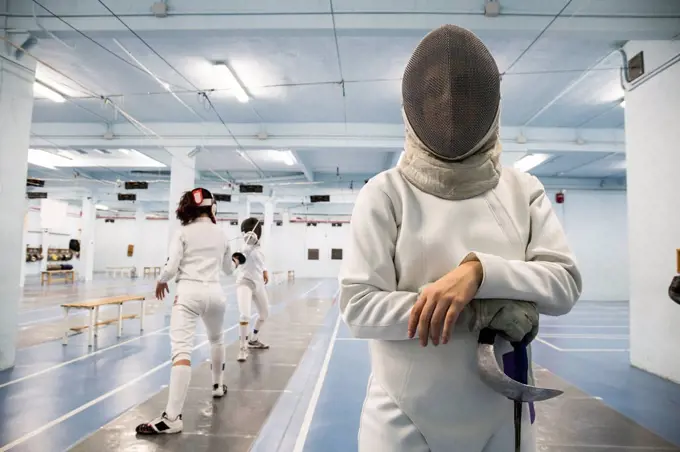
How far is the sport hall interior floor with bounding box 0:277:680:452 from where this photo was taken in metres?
2.84

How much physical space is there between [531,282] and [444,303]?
17 centimetres

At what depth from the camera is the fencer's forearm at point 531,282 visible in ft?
2.21

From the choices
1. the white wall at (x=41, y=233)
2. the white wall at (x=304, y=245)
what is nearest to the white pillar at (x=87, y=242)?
the white wall at (x=41, y=233)

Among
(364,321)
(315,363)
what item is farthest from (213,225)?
(364,321)

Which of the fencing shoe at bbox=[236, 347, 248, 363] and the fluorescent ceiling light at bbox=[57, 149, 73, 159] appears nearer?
the fencing shoe at bbox=[236, 347, 248, 363]

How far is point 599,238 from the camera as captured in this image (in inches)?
521

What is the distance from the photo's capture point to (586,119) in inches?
343

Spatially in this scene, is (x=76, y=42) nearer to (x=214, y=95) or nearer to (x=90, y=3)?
(x=90, y=3)

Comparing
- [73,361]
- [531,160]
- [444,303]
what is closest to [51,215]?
[73,361]

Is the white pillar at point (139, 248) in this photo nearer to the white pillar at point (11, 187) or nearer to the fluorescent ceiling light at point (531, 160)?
the white pillar at point (11, 187)

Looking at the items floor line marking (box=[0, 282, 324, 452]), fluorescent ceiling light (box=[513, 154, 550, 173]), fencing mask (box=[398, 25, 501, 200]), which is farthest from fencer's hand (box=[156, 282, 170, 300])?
fluorescent ceiling light (box=[513, 154, 550, 173])

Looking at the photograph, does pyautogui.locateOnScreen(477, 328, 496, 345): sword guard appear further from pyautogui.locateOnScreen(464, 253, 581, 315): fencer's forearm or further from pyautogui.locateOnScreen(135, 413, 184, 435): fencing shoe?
pyautogui.locateOnScreen(135, 413, 184, 435): fencing shoe

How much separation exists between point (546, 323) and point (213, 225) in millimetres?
7648

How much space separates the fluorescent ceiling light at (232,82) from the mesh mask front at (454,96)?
254 inches
